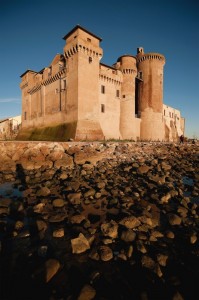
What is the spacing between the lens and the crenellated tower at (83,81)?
2175 cm

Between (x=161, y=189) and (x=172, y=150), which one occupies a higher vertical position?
(x=172, y=150)

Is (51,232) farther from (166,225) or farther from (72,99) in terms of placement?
(72,99)

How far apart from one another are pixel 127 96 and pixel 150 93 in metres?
5.03

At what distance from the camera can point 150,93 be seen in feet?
102

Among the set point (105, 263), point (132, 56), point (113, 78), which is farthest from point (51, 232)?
point (132, 56)

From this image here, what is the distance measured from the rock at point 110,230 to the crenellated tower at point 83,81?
16.0 metres

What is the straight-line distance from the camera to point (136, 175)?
35.8 ft

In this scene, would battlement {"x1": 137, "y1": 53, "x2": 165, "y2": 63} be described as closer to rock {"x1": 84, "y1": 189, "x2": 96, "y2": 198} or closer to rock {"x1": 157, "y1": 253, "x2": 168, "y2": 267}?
rock {"x1": 84, "y1": 189, "x2": 96, "y2": 198}

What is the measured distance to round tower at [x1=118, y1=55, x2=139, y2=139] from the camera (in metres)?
28.6

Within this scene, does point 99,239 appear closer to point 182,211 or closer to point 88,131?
point 182,211

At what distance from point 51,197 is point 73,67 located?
62.4ft

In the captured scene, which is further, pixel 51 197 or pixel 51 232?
pixel 51 197

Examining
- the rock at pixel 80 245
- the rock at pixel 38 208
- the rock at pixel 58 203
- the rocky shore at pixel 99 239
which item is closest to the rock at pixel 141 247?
the rocky shore at pixel 99 239

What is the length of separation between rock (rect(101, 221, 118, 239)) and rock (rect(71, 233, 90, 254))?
26.4 inches
